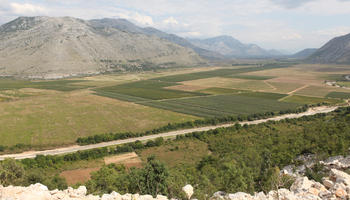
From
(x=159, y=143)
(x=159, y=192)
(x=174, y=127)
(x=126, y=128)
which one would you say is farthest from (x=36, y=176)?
(x=174, y=127)

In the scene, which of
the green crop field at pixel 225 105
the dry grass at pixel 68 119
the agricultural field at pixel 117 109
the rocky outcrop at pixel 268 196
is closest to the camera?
the rocky outcrop at pixel 268 196

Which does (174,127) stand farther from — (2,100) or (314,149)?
(2,100)

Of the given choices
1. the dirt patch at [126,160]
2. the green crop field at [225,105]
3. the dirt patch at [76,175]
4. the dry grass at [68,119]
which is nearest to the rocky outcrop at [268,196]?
the dirt patch at [76,175]

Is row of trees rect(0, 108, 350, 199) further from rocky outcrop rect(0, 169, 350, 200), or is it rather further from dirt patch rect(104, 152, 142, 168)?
dirt patch rect(104, 152, 142, 168)

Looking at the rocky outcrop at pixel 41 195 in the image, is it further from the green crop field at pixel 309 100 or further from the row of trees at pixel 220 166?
the green crop field at pixel 309 100

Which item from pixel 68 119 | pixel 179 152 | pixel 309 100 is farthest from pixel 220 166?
pixel 309 100
